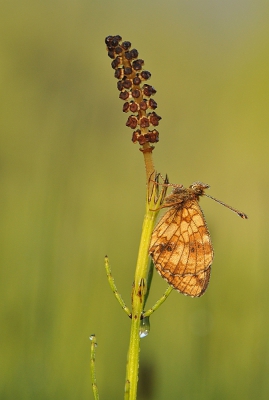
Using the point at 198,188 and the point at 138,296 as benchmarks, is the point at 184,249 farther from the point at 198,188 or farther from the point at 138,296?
the point at 138,296

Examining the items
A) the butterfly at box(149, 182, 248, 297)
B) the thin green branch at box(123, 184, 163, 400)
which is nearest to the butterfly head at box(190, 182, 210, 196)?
the butterfly at box(149, 182, 248, 297)

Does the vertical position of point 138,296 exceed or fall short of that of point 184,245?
it falls short

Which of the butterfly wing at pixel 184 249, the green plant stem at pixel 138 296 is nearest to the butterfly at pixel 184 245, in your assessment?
the butterfly wing at pixel 184 249

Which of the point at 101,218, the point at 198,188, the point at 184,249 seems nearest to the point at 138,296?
the point at 184,249

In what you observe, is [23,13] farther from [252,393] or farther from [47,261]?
[252,393]

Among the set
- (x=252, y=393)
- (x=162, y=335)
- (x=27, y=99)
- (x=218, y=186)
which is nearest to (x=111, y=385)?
(x=162, y=335)

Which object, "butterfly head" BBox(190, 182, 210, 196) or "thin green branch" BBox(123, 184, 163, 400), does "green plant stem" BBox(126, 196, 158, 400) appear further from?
"butterfly head" BBox(190, 182, 210, 196)

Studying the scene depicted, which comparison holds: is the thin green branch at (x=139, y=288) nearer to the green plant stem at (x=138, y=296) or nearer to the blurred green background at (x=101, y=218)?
the green plant stem at (x=138, y=296)
